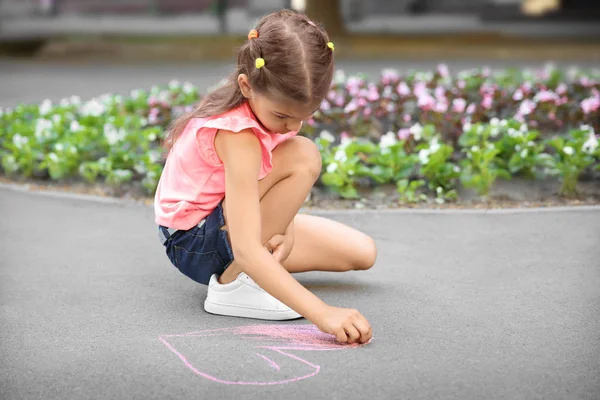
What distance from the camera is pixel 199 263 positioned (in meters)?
3.45

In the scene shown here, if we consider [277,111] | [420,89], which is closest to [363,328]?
[277,111]

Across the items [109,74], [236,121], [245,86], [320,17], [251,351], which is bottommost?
[109,74]

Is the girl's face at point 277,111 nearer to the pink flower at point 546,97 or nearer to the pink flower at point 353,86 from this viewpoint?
the pink flower at point 546,97

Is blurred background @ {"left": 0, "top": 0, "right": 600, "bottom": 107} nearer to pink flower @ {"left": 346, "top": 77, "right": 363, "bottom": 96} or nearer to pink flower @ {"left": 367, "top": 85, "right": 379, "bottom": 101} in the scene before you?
pink flower @ {"left": 346, "top": 77, "right": 363, "bottom": 96}

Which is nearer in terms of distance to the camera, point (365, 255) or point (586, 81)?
point (365, 255)

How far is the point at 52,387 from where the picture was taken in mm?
2779

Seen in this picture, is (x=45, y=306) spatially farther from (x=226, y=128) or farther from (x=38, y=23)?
(x=38, y=23)

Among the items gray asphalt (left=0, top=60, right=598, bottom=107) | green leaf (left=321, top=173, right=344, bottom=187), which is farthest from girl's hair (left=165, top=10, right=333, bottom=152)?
gray asphalt (left=0, top=60, right=598, bottom=107)

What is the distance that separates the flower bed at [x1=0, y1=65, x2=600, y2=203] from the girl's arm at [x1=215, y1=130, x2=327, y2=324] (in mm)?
2109

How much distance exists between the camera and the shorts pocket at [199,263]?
11.2ft

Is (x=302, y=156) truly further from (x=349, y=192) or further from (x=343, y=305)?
(x=349, y=192)

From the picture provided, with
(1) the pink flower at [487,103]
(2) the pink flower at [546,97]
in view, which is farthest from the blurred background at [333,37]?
(2) the pink flower at [546,97]

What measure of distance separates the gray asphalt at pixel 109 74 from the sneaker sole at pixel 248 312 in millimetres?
6628

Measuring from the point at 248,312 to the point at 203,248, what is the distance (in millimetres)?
289
